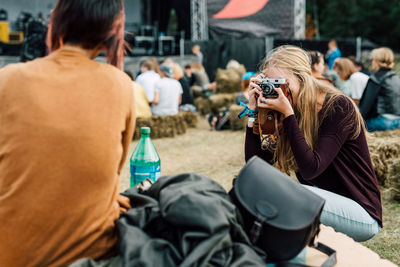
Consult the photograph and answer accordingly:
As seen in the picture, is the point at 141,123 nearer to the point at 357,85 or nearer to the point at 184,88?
the point at 184,88

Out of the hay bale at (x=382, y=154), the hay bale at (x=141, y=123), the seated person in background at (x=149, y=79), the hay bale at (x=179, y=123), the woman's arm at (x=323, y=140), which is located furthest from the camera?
the hay bale at (x=179, y=123)

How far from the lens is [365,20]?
31875 millimetres

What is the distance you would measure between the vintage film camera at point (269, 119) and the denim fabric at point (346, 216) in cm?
35

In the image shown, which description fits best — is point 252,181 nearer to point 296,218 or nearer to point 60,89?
point 296,218

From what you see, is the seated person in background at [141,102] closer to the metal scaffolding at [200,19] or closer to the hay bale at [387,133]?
the hay bale at [387,133]

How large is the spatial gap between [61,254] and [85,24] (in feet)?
2.44

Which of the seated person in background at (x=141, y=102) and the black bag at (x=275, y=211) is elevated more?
the black bag at (x=275, y=211)

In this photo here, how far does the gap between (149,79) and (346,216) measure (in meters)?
6.07

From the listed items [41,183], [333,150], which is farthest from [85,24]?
[333,150]

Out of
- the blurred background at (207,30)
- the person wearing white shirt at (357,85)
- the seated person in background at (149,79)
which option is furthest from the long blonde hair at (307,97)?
the blurred background at (207,30)

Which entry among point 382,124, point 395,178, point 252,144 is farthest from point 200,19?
point 252,144

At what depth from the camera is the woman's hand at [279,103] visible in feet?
7.14

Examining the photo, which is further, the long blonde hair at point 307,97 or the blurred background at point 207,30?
the blurred background at point 207,30

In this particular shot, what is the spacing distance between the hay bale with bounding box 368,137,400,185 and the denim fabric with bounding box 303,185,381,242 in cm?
263
